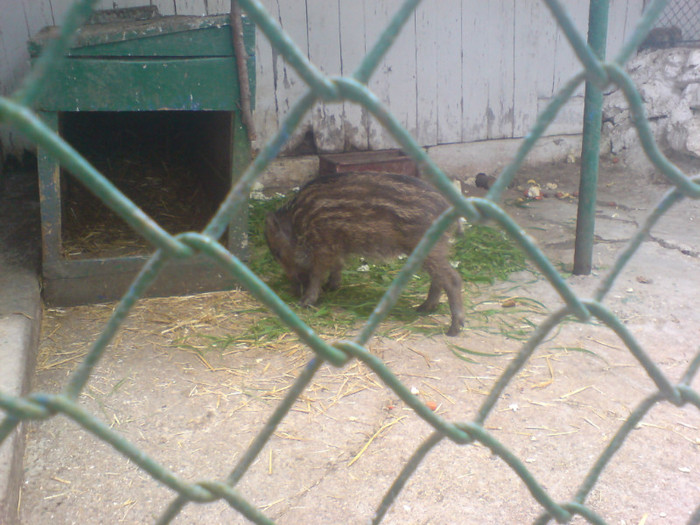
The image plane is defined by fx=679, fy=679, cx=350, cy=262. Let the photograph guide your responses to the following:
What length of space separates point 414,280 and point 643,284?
1411 millimetres

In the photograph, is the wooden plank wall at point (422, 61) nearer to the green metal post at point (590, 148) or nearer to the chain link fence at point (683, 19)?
the chain link fence at point (683, 19)

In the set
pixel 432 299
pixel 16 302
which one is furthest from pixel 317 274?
pixel 16 302

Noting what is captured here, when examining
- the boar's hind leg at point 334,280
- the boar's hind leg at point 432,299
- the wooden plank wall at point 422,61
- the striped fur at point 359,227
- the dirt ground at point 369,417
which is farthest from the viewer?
the wooden plank wall at point 422,61

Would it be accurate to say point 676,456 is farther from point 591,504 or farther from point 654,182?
point 654,182

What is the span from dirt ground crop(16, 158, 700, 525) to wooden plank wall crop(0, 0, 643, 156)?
2.51m

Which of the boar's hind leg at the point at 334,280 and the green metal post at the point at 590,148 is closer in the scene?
the green metal post at the point at 590,148

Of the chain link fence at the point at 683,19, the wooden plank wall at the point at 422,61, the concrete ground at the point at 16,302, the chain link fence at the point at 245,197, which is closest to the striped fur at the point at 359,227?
the concrete ground at the point at 16,302

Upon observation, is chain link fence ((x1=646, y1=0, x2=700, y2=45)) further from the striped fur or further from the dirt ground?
the striped fur

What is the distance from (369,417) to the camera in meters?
2.83

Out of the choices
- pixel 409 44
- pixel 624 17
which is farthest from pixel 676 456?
pixel 624 17

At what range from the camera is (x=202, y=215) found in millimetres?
4879

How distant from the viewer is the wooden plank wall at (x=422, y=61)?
213 inches

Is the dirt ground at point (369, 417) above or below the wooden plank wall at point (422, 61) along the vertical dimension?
below

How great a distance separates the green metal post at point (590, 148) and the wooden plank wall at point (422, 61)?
2399 mm
